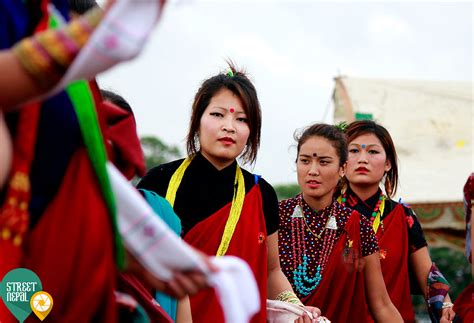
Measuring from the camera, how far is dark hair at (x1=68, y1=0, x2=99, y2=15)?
230cm

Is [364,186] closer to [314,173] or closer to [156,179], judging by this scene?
[314,173]

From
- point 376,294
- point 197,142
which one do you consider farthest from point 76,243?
point 376,294

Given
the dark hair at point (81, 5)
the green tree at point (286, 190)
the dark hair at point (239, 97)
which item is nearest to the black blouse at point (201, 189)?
the dark hair at point (239, 97)

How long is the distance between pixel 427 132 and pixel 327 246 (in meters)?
5.42

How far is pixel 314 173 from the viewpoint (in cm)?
512

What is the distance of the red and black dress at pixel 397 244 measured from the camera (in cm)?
578

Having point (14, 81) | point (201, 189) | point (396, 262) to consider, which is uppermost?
point (396, 262)

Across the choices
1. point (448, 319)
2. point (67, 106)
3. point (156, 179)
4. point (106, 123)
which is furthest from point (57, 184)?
point (448, 319)

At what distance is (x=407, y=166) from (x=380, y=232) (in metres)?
3.97

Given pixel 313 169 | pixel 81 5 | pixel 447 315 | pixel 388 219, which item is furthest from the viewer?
pixel 388 219

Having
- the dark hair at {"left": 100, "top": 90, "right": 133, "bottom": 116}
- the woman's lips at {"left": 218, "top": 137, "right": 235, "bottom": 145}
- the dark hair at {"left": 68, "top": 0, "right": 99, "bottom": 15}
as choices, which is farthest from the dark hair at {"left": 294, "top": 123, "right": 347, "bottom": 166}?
the dark hair at {"left": 68, "top": 0, "right": 99, "bottom": 15}

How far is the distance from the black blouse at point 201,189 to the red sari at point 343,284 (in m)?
0.91

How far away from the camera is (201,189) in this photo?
14.2 ft

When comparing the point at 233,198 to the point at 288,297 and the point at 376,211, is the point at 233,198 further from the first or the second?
the point at 376,211
